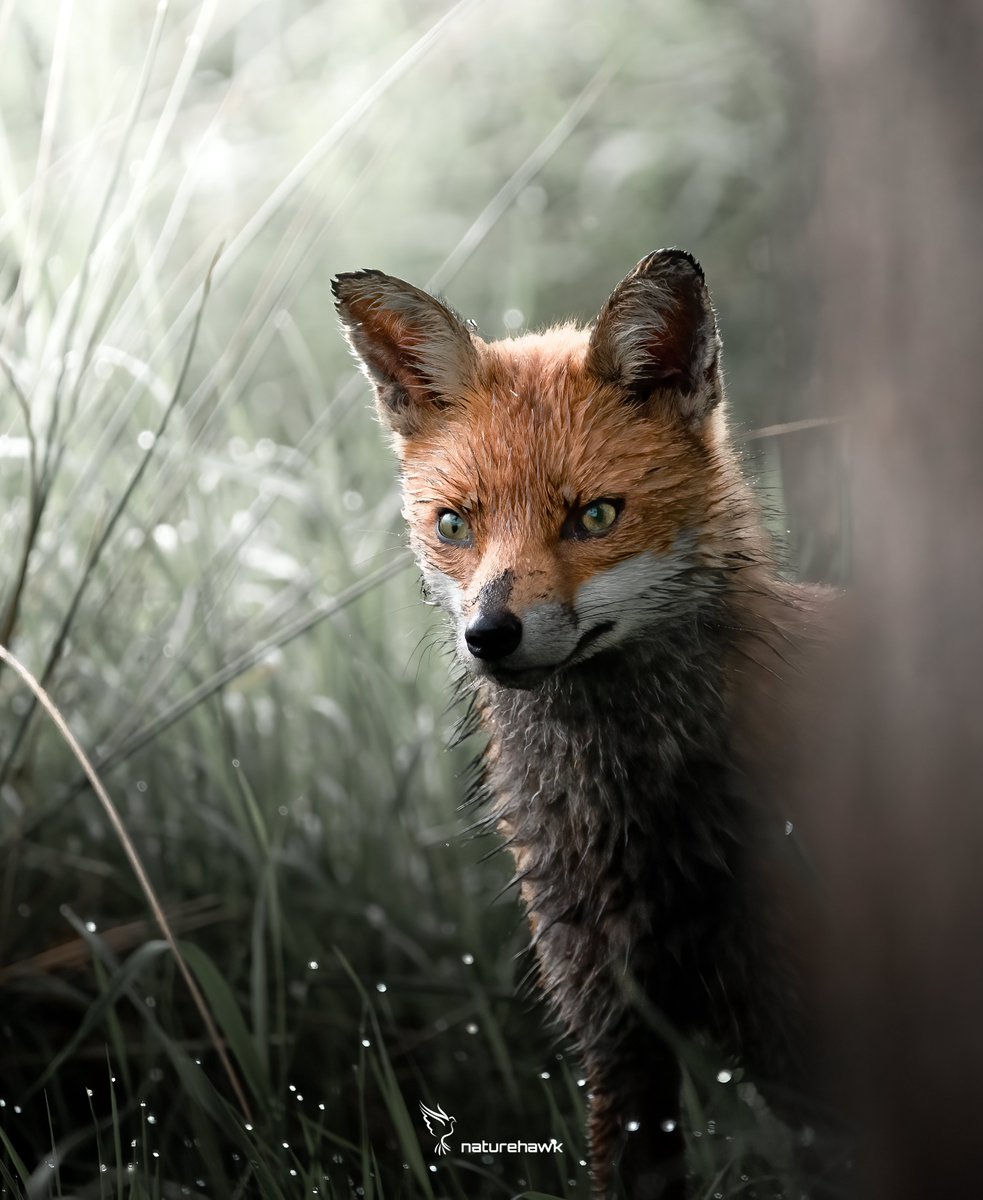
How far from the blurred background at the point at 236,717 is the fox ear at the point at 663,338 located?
1.12 feet

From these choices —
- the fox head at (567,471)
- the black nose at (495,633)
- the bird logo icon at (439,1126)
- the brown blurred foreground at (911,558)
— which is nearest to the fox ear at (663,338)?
the fox head at (567,471)

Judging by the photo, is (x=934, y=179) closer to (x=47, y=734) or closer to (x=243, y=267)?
(x=47, y=734)

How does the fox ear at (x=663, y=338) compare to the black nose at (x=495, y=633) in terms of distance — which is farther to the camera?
the fox ear at (x=663, y=338)

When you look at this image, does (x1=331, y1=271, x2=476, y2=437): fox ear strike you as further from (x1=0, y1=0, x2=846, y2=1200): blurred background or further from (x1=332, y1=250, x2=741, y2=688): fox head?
(x1=0, y1=0, x2=846, y2=1200): blurred background

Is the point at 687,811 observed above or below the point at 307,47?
below

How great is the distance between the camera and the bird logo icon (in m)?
3.23

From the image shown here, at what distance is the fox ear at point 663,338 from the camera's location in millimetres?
2658

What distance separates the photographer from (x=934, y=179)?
1.69m

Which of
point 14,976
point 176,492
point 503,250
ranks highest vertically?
point 503,250

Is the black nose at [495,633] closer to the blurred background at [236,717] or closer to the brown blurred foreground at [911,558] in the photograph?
the blurred background at [236,717]

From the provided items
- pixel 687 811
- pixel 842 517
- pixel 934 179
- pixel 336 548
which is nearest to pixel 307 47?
pixel 336 548

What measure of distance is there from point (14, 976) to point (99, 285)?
83.3 inches

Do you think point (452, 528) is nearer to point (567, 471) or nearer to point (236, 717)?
point (567, 471)

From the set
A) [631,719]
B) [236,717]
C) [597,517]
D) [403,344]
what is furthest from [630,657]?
[236,717]
